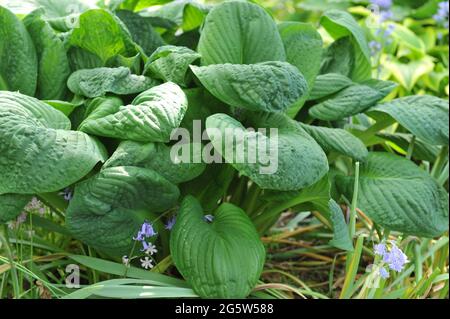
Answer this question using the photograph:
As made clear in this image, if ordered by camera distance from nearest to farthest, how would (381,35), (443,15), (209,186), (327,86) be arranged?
1. (209,186)
2. (327,86)
3. (381,35)
4. (443,15)

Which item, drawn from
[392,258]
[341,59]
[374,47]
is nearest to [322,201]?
[392,258]

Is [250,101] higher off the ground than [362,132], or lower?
higher

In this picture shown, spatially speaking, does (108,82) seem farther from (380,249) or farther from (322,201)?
(380,249)

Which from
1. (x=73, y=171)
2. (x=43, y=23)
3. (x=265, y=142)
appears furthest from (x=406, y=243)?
(x=43, y=23)

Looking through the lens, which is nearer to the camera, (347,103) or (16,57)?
(16,57)

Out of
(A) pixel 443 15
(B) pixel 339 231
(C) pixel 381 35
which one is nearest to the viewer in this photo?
(B) pixel 339 231

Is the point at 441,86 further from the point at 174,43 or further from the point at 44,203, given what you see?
the point at 44,203

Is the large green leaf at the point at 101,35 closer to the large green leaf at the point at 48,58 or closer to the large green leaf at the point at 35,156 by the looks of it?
the large green leaf at the point at 48,58
